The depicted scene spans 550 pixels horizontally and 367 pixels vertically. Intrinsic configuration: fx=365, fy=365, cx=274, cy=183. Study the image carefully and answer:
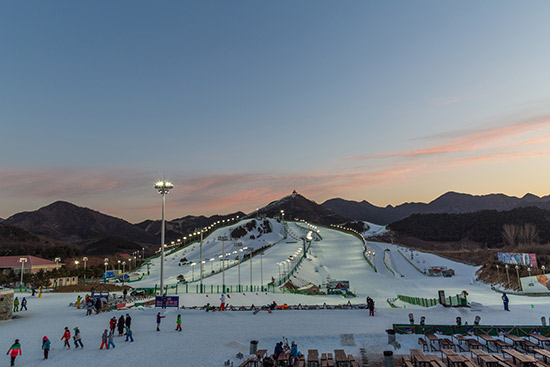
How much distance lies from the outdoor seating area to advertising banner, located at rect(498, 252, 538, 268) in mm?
56521

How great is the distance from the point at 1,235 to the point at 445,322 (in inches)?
9210

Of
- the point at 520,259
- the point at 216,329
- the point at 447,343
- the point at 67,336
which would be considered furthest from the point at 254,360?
the point at 520,259

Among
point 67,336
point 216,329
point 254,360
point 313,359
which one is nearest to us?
point 313,359

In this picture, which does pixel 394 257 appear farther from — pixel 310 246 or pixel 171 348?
pixel 171 348

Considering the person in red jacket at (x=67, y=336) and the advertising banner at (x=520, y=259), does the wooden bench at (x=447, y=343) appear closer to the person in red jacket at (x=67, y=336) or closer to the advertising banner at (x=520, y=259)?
the person in red jacket at (x=67, y=336)

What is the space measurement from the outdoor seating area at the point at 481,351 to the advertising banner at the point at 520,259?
2225 inches

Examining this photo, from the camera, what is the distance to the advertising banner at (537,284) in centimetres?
5109

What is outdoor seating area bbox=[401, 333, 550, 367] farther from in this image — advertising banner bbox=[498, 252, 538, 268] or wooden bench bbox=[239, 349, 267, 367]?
advertising banner bbox=[498, 252, 538, 268]

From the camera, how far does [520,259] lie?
66750 millimetres

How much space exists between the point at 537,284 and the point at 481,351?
46.6 m

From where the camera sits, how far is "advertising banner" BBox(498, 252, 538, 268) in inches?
2560

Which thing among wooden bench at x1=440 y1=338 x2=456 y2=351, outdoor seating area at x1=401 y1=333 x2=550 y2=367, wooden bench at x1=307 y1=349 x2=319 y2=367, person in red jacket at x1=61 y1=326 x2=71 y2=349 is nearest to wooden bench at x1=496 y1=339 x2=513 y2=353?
outdoor seating area at x1=401 y1=333 x2=550 y2=367

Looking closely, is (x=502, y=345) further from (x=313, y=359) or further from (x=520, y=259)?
(x=520, y=259)

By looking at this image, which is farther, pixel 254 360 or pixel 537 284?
pixel 537 284
